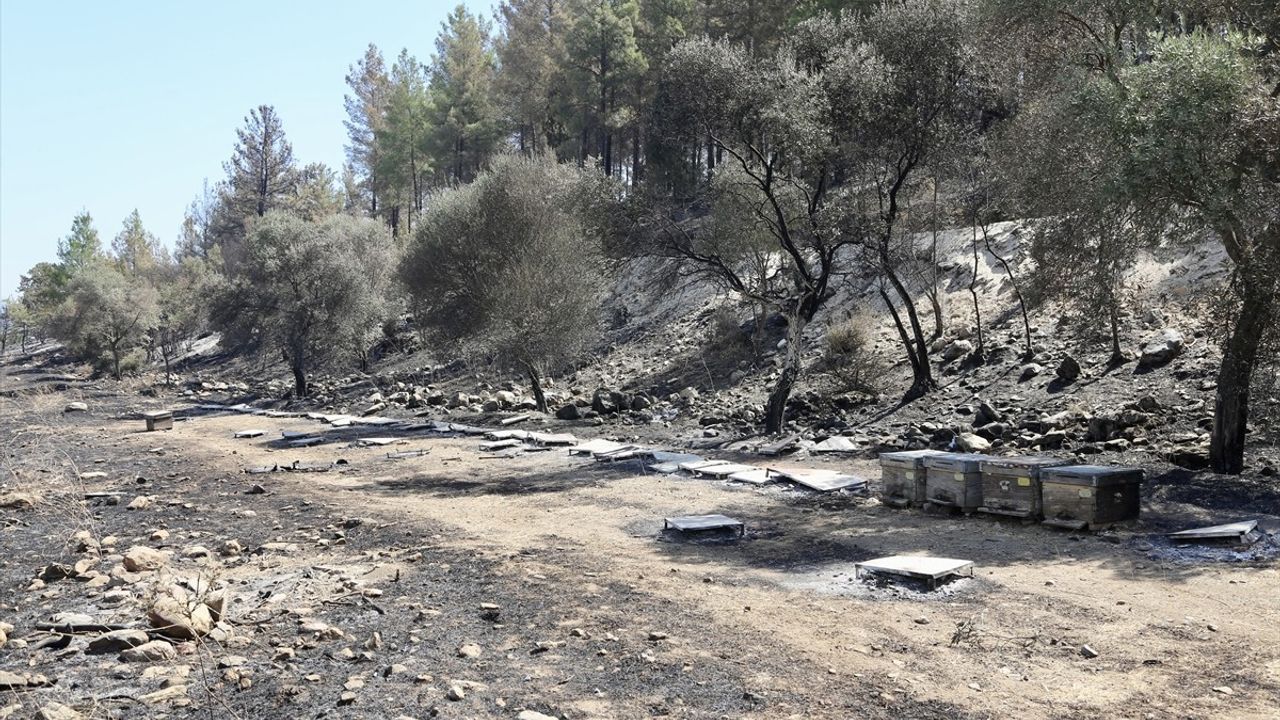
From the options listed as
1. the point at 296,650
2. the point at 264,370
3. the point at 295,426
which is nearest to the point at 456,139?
the point at 264,370

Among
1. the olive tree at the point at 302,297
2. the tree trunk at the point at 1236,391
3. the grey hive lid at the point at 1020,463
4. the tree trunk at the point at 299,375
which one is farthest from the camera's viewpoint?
the tree trunk at the point at 299,375

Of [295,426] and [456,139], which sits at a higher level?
[456,139]

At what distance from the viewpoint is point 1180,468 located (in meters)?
14.5

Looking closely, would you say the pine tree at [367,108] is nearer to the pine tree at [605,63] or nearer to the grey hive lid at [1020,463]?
the pine tree at [605,63]

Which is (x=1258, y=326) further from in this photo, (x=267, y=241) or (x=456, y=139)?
(x=456, y=139)

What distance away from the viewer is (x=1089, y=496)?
1143 cm

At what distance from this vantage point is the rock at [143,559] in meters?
10.4

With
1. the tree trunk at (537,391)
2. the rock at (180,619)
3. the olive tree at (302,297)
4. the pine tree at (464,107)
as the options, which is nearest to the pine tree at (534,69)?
the pine tree at (464,107)

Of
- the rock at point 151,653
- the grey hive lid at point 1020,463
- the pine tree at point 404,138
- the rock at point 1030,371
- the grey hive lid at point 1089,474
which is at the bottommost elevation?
the rock at point 151,653

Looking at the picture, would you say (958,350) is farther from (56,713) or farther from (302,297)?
(302,297)

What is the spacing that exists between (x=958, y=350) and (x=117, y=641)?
2118 centimetres

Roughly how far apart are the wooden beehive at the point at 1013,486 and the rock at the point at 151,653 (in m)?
9.77

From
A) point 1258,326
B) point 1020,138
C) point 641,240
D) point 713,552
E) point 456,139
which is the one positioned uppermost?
point 456,139

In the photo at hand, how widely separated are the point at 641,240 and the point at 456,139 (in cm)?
3918
